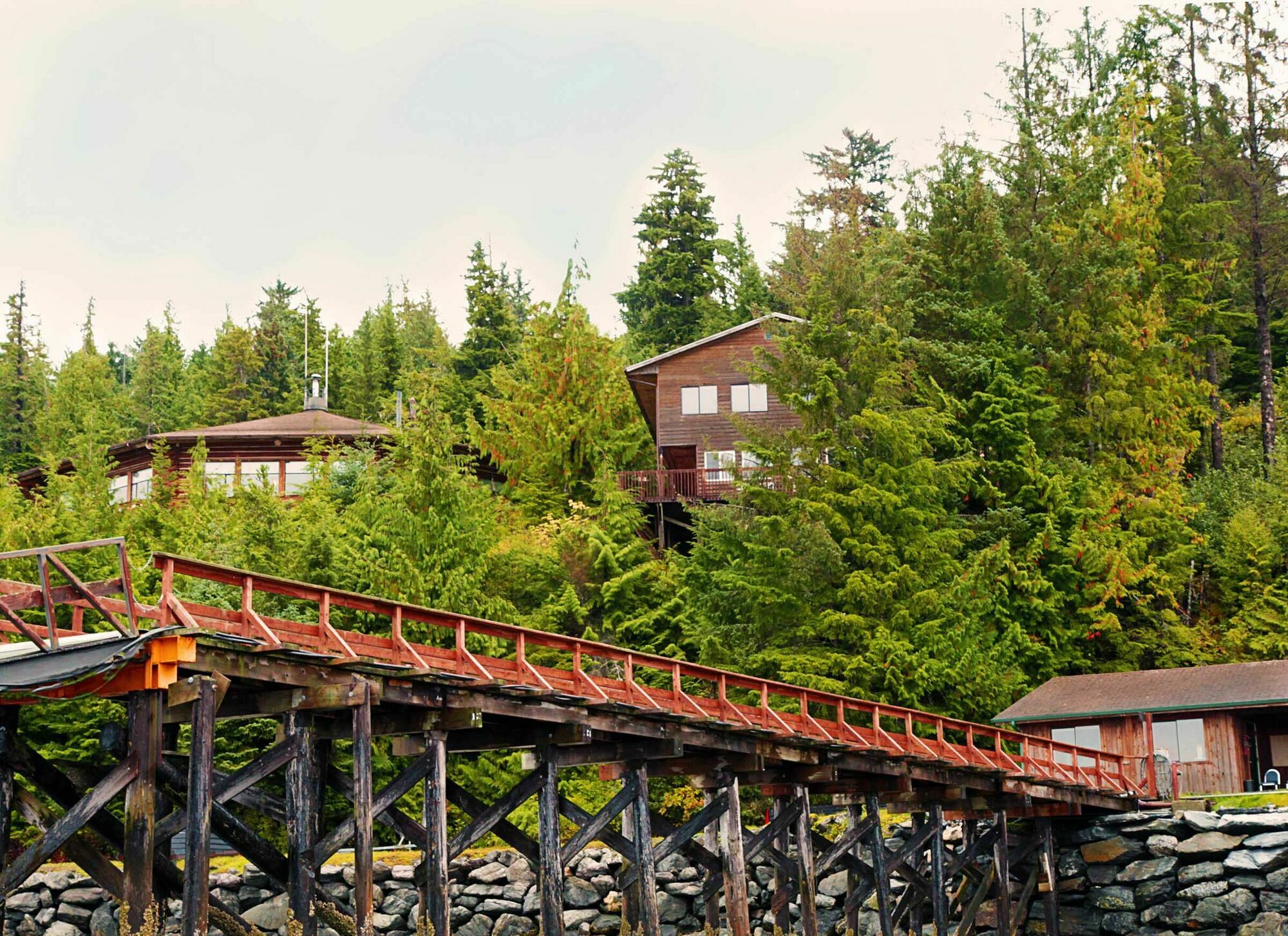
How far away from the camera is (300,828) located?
54.3 feet

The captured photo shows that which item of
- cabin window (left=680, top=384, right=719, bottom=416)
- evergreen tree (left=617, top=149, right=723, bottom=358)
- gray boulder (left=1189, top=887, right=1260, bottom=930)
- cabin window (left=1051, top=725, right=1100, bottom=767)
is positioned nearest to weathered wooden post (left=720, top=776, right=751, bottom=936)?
gray boulder (left=1189, top=887, right=1260, bottom=930)

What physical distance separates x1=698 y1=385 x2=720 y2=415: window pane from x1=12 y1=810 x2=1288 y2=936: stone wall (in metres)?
20.1

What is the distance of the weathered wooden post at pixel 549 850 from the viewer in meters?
19.2

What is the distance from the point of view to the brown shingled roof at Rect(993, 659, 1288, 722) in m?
31.1

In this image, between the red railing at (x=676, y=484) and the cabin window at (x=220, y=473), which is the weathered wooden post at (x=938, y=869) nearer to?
the red railing at (x=676, y=484)

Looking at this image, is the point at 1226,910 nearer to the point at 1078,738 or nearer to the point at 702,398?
the point at 1078,738

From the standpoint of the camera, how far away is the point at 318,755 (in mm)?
19516

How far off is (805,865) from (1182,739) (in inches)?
478

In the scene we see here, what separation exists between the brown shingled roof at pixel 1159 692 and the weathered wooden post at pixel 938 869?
6.52 meters

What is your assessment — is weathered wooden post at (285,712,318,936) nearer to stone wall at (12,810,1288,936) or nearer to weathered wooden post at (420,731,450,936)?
weathered wooden post at (420,731,450,936)

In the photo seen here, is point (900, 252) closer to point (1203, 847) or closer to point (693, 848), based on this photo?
point (1203, 847)

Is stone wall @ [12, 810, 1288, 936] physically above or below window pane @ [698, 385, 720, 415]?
below

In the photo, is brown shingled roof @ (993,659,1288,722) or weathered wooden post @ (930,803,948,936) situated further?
brown shingled roof @ (993,659,1288,722)

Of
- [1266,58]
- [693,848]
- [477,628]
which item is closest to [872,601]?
[693,848]
